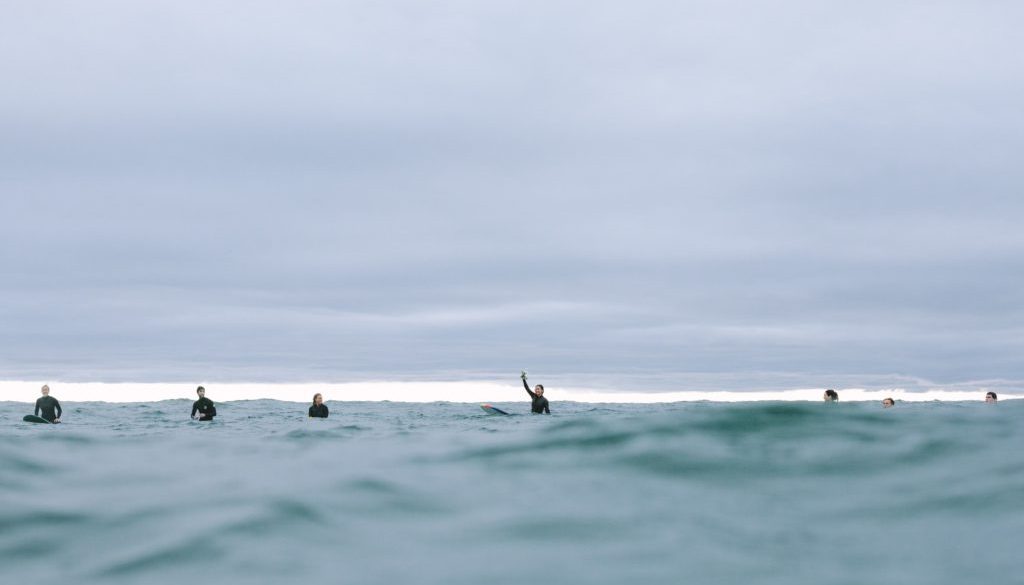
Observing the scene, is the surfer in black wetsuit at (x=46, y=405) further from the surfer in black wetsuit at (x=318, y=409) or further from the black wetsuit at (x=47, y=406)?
the surfer in black wetsuit at (x=318, y=409)

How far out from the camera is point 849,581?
18.5 feet

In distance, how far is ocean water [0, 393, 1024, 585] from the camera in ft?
19.7

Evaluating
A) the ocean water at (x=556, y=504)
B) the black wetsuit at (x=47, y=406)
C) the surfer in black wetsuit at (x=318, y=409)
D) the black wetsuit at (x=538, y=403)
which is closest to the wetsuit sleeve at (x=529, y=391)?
the black wetsuit at (x=538, y=403)

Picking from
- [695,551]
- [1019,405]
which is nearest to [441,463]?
[695,551]

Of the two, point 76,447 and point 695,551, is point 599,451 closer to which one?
point 695,551

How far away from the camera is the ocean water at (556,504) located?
19.7 feet

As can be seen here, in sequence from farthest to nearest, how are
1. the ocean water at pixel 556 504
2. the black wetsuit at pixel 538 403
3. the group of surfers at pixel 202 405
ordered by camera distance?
the black wetsuit at pixel 538 403, the group of surfers at pixel 202 405, the ocean water at pixel 556 504

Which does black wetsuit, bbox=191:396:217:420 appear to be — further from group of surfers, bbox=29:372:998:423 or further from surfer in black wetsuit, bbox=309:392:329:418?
surfer in black wetsuit, bbox=309:392:329:418

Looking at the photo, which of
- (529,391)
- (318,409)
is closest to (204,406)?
(318,409)

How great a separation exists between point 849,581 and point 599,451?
3.83m

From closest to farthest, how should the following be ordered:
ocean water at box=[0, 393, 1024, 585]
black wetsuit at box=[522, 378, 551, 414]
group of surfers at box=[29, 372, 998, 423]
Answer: ocean water at box=[0, 393, 1024, 585], group of surfers at box=[29, 372, 998, 423], black wetsuit at box=[522, 378, 551, 414]

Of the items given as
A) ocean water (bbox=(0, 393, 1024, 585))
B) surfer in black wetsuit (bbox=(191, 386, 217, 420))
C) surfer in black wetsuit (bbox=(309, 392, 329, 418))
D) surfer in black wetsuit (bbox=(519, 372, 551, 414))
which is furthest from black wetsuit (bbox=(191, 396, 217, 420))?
ocean water (bbox=(0, 393, 1024, 585))

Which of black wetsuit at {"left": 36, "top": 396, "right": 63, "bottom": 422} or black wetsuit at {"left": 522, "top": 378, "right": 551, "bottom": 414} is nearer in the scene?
black wetsuit at {"left": 36, "top": 396, "right": 63, "bottom": 422}

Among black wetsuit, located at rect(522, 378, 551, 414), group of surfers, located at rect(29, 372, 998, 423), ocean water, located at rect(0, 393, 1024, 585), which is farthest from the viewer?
black wetsuit, located at rect(522, 378, 551, 414)
